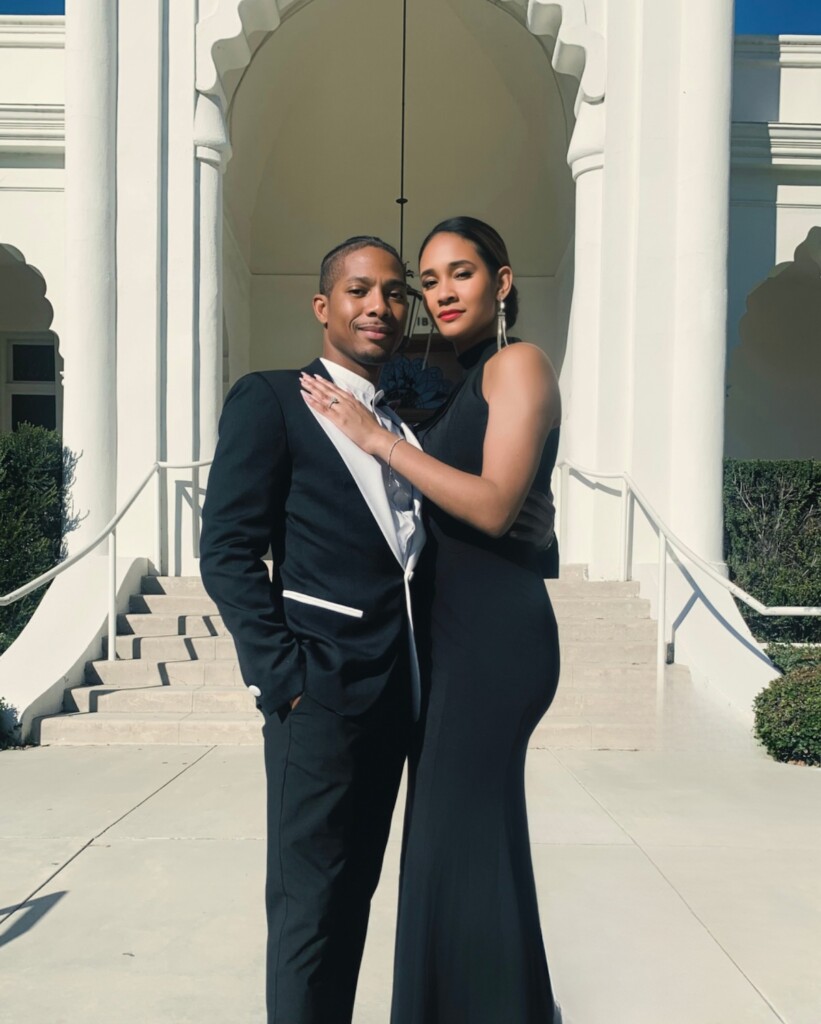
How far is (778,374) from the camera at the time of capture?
511 inches

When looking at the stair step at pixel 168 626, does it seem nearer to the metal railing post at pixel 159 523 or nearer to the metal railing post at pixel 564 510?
the metal railing post at pixel 159 523

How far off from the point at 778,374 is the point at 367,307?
1174cm

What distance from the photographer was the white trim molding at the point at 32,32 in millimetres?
9945

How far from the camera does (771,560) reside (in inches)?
342

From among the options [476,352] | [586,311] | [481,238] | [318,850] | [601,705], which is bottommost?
[601,705]

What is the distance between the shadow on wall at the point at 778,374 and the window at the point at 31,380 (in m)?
A: 8.42

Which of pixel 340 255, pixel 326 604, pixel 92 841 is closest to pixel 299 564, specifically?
pixel 326 604

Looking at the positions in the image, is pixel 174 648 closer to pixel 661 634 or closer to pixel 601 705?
pixel 601 705

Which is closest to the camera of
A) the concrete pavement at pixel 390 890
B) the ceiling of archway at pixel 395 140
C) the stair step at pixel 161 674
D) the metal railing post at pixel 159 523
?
the concrete pavement at pixel 390 890

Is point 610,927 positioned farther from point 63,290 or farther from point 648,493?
point 63,290

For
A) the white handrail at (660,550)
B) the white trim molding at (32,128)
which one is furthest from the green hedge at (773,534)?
the white trim molding at (32,128)

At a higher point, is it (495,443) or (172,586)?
(495,443)

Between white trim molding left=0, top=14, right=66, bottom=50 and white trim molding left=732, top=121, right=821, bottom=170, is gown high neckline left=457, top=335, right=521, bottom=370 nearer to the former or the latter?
white trim molding left=732, top=121, right=821, bottom=170

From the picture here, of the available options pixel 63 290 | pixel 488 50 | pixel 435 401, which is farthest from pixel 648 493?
pixel 488 50
